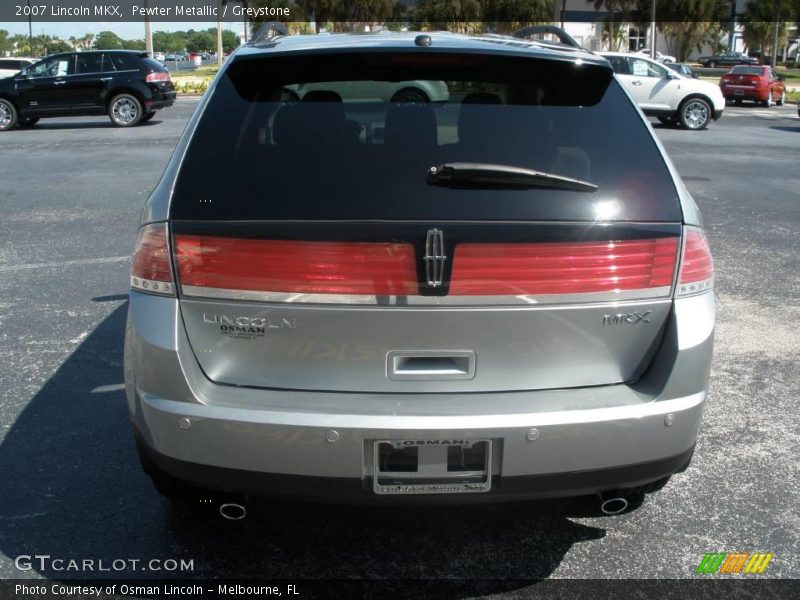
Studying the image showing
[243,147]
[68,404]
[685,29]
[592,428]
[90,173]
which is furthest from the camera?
[685,29]

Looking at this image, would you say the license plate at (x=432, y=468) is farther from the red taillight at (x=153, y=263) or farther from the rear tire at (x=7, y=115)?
the rear tire at (x=7, y=115)

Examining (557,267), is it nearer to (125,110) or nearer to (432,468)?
(432,468)

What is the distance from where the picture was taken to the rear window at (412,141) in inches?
102

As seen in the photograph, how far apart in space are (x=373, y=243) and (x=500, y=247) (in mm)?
373

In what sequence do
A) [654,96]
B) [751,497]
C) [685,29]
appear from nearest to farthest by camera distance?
1. [751,497]
2. [654,96]
3. [685,29]

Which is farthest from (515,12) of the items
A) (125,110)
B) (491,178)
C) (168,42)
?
(168,42)

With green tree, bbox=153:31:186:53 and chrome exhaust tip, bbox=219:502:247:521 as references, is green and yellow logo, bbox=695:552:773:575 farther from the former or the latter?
green tree, bbox=153:31:186:53

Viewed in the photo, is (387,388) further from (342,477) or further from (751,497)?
(751,497)

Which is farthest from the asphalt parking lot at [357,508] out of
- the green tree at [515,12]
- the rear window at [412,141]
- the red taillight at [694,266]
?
the green tree at [515,12]

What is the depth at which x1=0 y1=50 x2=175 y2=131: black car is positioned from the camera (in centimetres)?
2027

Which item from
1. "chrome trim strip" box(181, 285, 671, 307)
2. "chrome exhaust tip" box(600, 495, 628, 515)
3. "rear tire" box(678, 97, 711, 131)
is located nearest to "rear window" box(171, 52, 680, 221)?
"chrome trim strip" box(181, 285, 671, 307)

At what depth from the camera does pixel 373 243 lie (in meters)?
2.54

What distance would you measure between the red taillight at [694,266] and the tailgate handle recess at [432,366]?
2.31 feet

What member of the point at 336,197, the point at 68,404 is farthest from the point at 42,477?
the point at 336,197
